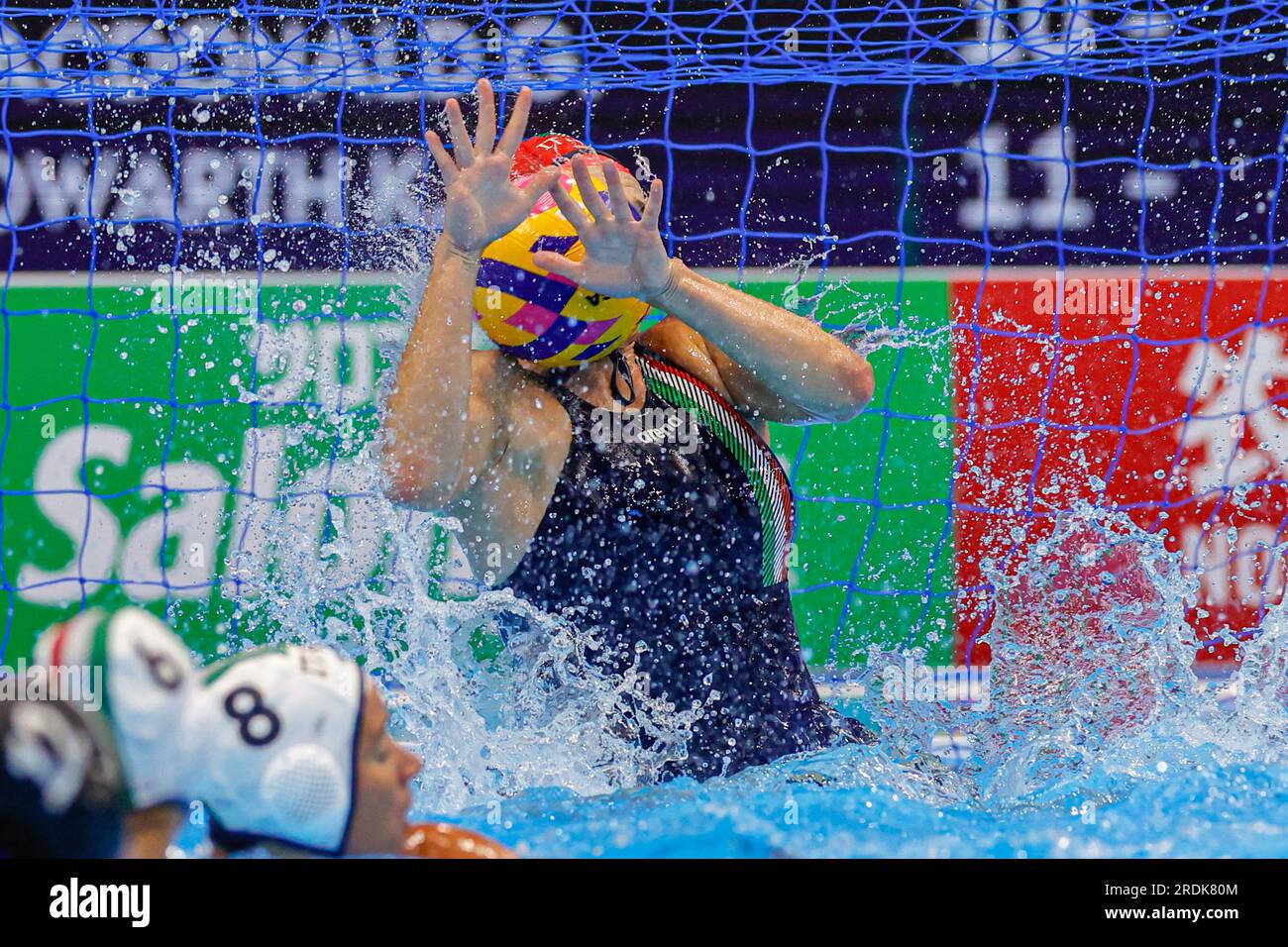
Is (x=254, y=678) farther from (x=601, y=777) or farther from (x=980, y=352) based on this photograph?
(x=980, y=352)

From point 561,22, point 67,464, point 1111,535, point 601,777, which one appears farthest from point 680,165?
point 601,777

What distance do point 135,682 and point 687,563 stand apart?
1.01 metres

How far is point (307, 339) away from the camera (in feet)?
10.8

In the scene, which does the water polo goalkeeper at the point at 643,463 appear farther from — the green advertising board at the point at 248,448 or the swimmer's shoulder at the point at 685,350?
the green advertising board at the point at 248,448

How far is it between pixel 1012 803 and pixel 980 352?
1.66 metres

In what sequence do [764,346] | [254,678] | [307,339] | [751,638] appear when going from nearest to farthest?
[254,678] < [764,346] < [751,638] < [307,339]

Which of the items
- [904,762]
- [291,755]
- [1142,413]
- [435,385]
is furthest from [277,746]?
[1142,413]

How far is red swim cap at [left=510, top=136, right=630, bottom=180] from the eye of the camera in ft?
5.85

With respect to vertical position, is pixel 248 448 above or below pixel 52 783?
above

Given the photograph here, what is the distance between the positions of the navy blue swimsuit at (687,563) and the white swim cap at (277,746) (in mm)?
808

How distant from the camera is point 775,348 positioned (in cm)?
186

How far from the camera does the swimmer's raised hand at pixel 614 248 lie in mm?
1682

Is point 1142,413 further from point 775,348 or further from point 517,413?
point 517,413

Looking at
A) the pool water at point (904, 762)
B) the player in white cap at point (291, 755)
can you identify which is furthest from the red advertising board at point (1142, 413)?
the player in white cap at point (291, 755)
